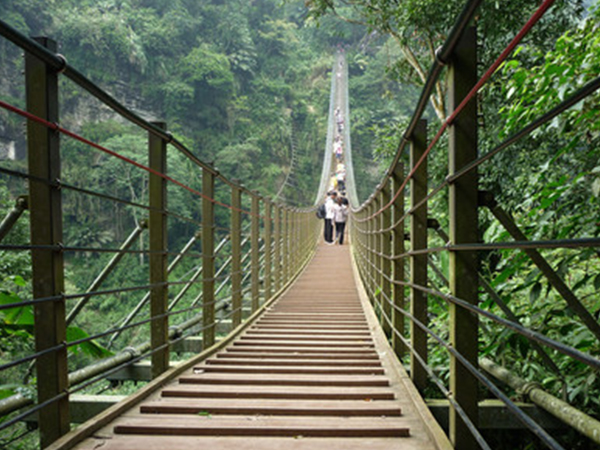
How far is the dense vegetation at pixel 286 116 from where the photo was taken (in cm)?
167

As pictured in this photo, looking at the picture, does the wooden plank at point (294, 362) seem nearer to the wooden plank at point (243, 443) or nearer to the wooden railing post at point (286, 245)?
the wooden plank at point (243, 443)

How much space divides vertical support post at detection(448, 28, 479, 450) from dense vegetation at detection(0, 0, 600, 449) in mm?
252

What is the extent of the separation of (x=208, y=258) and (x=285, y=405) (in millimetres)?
964

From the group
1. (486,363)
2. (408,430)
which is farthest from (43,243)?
(486,363)

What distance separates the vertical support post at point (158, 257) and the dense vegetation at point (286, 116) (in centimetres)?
30

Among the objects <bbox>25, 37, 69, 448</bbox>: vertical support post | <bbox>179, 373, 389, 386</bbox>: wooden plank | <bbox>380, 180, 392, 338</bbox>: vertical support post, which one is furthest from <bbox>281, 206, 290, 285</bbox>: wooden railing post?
<bbox>25, 37, 69, 448</bbox>: vertical support post

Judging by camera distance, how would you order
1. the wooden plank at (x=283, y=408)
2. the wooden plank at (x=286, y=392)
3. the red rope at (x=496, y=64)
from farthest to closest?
the wooden plank at (x=286, y=392), the wooden plank at (x=283, y=408), the red rope at (x=496, y=64)

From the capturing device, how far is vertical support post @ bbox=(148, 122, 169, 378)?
1737 mm

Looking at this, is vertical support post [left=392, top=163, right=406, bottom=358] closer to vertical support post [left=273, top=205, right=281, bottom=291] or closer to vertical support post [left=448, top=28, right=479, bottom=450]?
vertical support post [left=448, top=28, right=479, bottom=450]

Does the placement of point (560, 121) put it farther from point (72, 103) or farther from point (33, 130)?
point (72, 103)

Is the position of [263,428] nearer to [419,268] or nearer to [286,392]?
[286,392]

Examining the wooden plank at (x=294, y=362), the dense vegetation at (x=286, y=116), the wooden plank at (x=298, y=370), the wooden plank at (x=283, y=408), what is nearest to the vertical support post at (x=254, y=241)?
the dense vegetation at (x=286, y=116)

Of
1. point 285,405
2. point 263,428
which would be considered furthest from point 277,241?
point 263,428

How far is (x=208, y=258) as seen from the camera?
232 centimetres
